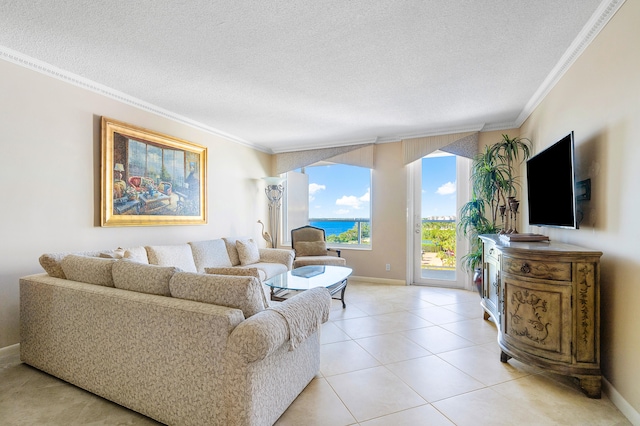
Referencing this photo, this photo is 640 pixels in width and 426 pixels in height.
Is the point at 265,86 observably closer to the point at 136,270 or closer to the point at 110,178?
the point at 110,178

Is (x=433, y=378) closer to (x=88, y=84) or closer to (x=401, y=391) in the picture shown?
(x=401, y=391)

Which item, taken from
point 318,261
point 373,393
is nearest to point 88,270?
point 373,393

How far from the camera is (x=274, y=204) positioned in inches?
225

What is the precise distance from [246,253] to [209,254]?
22.6 inches

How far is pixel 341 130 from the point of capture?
14.9ft

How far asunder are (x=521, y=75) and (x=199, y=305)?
3306mm

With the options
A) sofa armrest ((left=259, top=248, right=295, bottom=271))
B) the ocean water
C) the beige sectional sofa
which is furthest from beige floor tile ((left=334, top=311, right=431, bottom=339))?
the ocean water

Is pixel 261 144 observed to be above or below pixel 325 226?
above

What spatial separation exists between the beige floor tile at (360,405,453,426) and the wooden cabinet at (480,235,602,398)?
87cm

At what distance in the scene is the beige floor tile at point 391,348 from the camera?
95.5 inches

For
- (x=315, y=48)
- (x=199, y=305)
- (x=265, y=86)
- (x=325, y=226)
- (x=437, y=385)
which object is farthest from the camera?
(x=325, y=226)

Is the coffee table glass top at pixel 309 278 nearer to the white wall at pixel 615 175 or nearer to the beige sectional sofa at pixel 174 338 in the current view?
the beige sectional sofa at pixel 174 338

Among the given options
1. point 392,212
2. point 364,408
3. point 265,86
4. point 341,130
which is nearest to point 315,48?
point 265,86

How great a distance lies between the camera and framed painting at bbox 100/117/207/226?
123 inches
